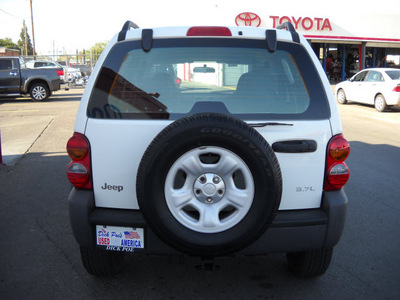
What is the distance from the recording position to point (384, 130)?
11625mm

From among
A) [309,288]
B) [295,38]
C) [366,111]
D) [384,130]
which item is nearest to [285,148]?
[295,38]

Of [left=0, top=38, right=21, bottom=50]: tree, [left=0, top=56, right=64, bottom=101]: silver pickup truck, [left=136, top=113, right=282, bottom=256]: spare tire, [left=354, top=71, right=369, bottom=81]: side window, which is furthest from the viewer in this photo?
[left=0, top=38, right=21, bottom=50]: tree

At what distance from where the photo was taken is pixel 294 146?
2867mm

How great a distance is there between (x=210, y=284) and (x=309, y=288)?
29.8 inches

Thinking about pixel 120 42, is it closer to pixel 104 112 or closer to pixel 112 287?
pixel 104 112

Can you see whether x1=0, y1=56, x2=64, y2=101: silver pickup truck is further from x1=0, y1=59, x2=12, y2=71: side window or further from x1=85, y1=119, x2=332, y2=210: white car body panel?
x1=85, y1=119, x2=332, y2=210: white car body panel

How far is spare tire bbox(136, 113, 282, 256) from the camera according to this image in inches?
101

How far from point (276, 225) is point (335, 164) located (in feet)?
1.98

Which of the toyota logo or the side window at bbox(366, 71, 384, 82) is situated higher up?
the toyota logo

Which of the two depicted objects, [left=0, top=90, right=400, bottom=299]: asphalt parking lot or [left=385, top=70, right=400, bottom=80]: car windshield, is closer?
[left=0, top=90, right=400, bottom=299]: asphalt parking lot

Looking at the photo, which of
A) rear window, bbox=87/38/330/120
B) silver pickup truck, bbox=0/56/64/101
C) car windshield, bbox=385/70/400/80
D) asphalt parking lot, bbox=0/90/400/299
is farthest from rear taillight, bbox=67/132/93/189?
silver pickup truck, bbox=0/56/64/101

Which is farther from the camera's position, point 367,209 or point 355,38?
point 355,38

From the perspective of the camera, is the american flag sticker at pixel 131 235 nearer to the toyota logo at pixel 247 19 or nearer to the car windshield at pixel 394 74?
the car windshield at pixel 394 74

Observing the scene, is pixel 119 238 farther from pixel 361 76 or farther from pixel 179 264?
pixel 361 76
